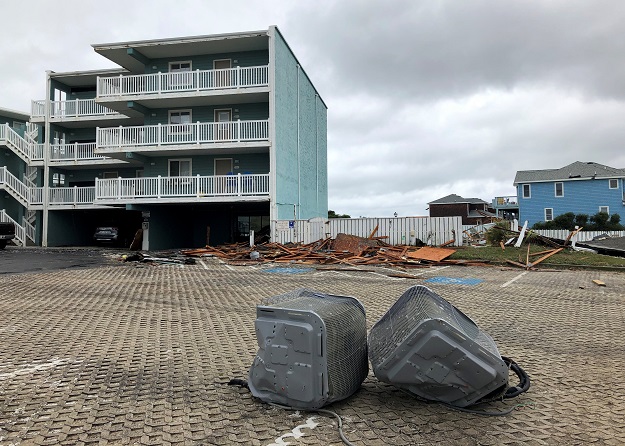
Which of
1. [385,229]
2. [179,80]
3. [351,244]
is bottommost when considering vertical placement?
[351,244]

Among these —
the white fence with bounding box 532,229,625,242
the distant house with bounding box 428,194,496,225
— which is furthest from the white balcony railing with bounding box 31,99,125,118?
the distant house with bounding box 428,194,496,225

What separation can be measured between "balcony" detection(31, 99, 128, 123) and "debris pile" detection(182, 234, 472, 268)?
13567 millimetres

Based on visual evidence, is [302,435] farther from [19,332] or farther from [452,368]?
[19,332]

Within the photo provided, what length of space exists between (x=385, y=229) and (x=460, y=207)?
141 feet

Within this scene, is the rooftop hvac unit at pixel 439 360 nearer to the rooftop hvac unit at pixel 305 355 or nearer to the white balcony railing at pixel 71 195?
the rooftop hvac unit at pixel 305 355

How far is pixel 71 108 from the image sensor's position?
2745cm

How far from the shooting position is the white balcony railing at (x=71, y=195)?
25922 mm

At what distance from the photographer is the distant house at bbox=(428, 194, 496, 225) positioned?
59719 mm

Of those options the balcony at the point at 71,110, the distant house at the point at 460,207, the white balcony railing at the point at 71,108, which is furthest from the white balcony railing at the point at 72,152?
Answer: the distant house at the point at 460,207

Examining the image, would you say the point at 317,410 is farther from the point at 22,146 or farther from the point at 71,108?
the point at 22,146

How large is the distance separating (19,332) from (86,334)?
928 millimetres

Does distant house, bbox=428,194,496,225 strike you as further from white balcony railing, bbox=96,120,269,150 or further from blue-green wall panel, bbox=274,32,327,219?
white balcony railing, bbox=96,120,269,150

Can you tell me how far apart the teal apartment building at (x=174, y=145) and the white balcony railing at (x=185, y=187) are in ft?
0.18

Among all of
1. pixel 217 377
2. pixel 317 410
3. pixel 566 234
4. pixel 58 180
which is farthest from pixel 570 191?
pixel 317 410
